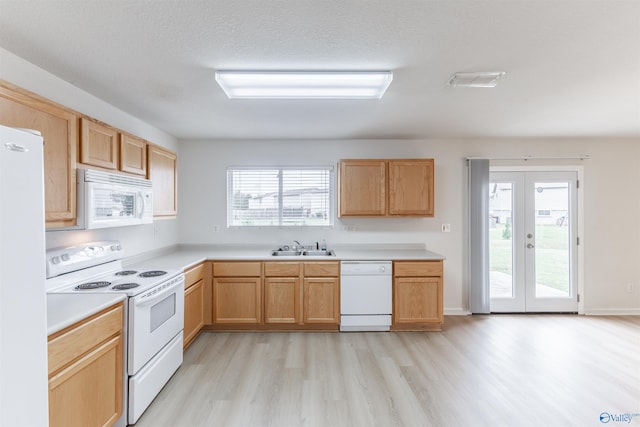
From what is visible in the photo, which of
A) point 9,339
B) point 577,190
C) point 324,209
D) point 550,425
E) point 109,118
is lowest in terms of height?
point 550,425

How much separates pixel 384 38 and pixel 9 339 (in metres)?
2.21

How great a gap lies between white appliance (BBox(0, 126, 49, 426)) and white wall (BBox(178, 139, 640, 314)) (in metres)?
2.79

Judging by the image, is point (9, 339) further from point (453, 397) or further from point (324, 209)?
point (324, 209)

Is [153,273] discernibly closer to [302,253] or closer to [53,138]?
[53,138]

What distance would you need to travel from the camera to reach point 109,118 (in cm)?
268

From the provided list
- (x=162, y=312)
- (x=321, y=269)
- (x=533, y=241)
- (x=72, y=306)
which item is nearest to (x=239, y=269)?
(x=321, y=269)

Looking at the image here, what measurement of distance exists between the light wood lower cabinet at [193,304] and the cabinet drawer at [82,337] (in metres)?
1.04

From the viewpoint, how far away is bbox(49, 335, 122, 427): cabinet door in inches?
54.4

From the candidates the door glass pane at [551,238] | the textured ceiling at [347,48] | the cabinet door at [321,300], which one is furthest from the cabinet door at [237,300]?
the door glass pane at [551,238]

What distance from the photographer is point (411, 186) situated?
369 centimetres

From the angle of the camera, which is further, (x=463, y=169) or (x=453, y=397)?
(x=463, y=169)

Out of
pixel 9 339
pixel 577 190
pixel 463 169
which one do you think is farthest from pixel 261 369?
pixel 577 190

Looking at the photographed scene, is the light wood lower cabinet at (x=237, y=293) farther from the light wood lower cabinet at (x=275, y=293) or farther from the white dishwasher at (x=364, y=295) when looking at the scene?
the white dishwasher at (x=364, y=295)

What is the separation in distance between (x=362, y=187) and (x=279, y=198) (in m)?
1.19
